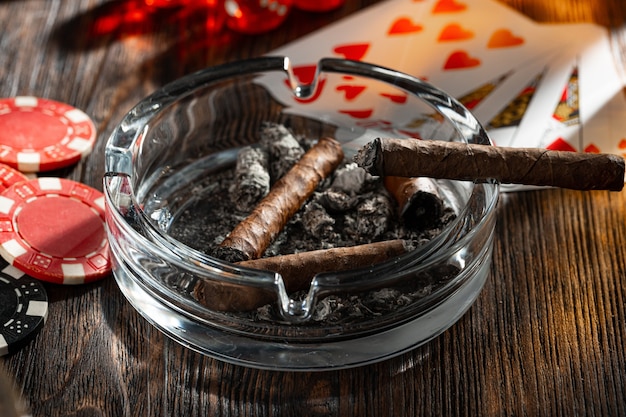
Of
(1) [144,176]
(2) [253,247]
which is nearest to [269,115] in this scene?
(1) [144,176]

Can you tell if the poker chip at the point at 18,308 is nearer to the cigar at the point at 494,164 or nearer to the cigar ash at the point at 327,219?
the cigar ash at the point at 327,219

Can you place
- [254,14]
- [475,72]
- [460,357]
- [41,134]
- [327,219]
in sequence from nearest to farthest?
[460,357] < [327,219] < [41,134] < [475,72] < [254,14]

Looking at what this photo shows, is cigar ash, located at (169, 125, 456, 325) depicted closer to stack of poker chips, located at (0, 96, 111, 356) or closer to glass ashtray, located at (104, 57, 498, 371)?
glass ashtray, located at (104, 57, 498, 371)

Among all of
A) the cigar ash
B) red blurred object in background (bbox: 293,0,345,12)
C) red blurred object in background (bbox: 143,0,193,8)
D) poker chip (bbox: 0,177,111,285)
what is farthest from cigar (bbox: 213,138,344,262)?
red blurred object in background (bbox: 143,0,193,8)

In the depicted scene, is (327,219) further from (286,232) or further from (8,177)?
(8,177)

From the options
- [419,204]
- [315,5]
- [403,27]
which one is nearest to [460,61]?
[403,27]

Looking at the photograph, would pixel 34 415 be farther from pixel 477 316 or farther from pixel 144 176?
pixel 477 316

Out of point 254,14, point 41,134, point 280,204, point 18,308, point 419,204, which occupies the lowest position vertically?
point 18,308
